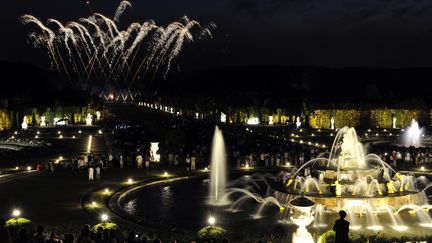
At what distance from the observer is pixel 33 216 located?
74.1 feet

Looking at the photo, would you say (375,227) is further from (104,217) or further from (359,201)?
(104,217)

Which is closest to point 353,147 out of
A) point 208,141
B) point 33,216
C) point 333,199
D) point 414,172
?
point 333,199

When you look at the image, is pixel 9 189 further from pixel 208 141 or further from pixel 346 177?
pixel 208 141

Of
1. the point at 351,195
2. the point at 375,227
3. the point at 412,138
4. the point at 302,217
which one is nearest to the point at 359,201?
the point at 351,195

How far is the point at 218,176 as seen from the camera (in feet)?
117

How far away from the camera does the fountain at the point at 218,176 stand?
27.7 meters

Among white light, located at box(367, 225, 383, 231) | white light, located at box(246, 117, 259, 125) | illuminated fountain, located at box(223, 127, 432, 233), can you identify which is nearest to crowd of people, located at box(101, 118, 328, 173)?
illuminated fountain, located at box(223, 127, 432, 233)

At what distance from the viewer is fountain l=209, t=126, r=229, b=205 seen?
2775 cm

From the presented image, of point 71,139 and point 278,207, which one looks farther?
point 71,139

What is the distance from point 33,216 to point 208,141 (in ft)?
118

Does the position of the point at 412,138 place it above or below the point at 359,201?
above

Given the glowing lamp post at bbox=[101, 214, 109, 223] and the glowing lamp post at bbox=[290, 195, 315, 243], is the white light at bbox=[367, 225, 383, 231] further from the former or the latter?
the glowing lamp post at bbox=[101, 214, 109, 223]

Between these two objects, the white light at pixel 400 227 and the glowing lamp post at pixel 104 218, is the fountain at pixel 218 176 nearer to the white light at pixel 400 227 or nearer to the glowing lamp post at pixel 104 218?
the glowing lamp post at pixel 104 218

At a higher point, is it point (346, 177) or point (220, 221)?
point (346, 177)
